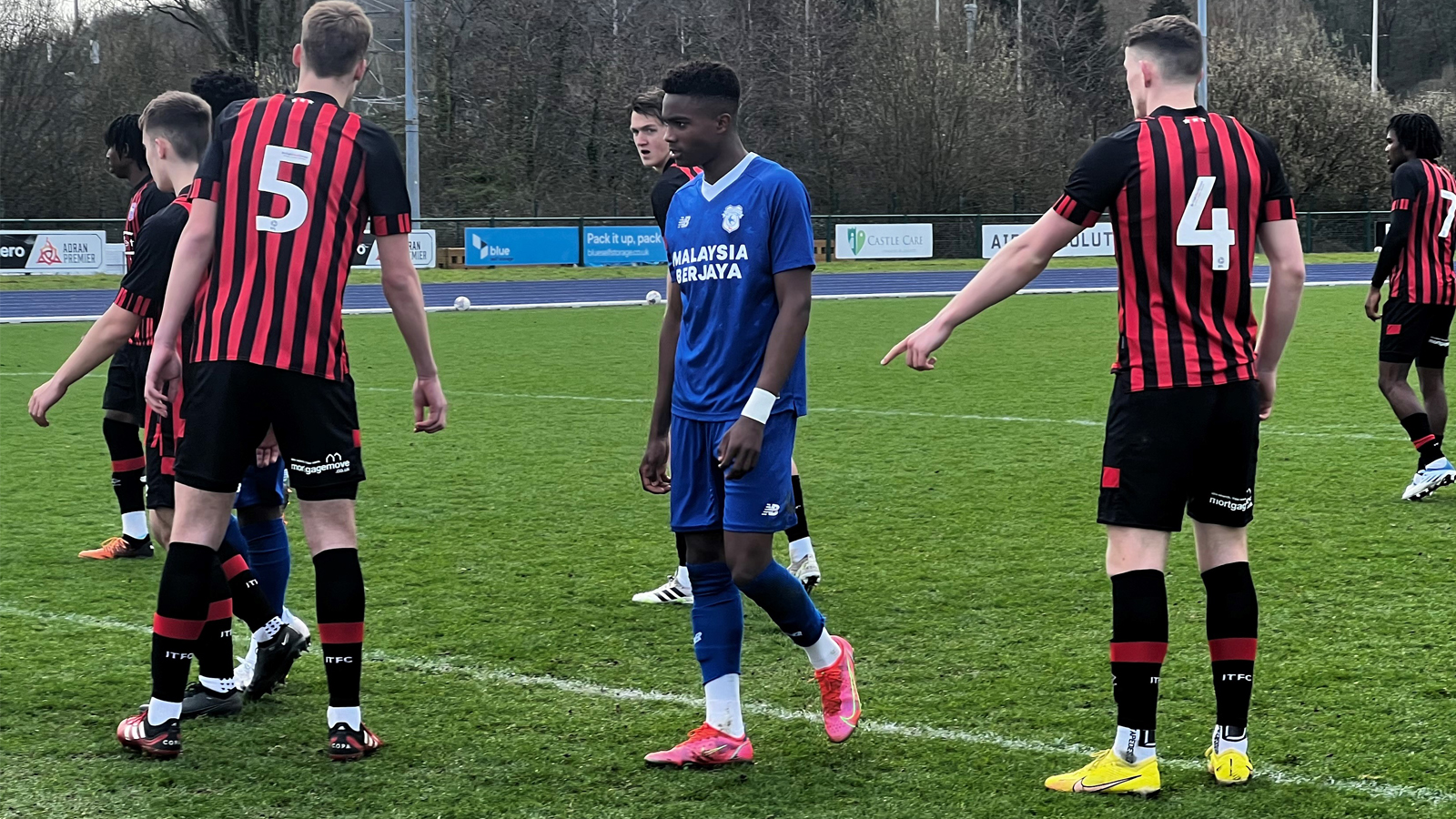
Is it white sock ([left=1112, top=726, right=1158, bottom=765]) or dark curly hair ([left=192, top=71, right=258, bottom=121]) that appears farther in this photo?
dark curly hair ([left=192, top=71, right=258, bottom=121])

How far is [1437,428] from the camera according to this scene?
853 cm

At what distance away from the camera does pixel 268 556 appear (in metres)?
4.86

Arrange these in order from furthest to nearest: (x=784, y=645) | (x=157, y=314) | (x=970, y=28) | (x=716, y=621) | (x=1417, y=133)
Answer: (x=970, y=28), (x=1417, y=133), (x=784, y=645), (x=157, y=314), (x=716, y=621)

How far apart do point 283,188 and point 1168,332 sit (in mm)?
2308

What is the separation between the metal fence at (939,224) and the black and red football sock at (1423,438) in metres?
27.7

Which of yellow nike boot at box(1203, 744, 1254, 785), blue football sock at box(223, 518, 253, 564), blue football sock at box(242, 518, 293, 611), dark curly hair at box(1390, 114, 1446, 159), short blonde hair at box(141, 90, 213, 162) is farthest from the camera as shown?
dark curly hair at box(1390, 114, 1446, 159)

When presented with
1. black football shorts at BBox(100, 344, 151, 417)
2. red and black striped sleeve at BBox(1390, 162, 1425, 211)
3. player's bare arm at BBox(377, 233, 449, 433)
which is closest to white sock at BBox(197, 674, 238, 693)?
player's bare arm at BBox(377, 233, 449, 433)

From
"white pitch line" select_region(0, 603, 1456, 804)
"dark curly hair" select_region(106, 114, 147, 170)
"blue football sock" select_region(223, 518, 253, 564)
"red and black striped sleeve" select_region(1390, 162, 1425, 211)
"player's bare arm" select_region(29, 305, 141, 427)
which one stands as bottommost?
"white pitch line" select_region(0, 603, 1456, 804)

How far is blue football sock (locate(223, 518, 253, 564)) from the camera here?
470 centimetres

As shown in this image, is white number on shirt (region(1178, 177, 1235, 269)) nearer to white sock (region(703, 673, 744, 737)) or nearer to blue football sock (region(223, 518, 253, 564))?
white sock (region(703, 673, 744, 737))

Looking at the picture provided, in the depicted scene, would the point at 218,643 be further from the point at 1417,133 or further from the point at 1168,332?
the point at 1417,133

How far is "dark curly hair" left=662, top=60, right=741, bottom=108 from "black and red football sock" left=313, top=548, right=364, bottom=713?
155 cm

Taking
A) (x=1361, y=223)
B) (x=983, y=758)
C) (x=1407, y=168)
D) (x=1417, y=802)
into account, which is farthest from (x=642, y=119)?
(x=1361, y=223)

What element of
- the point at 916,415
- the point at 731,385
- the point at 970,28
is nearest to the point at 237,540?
the point at 731,385
